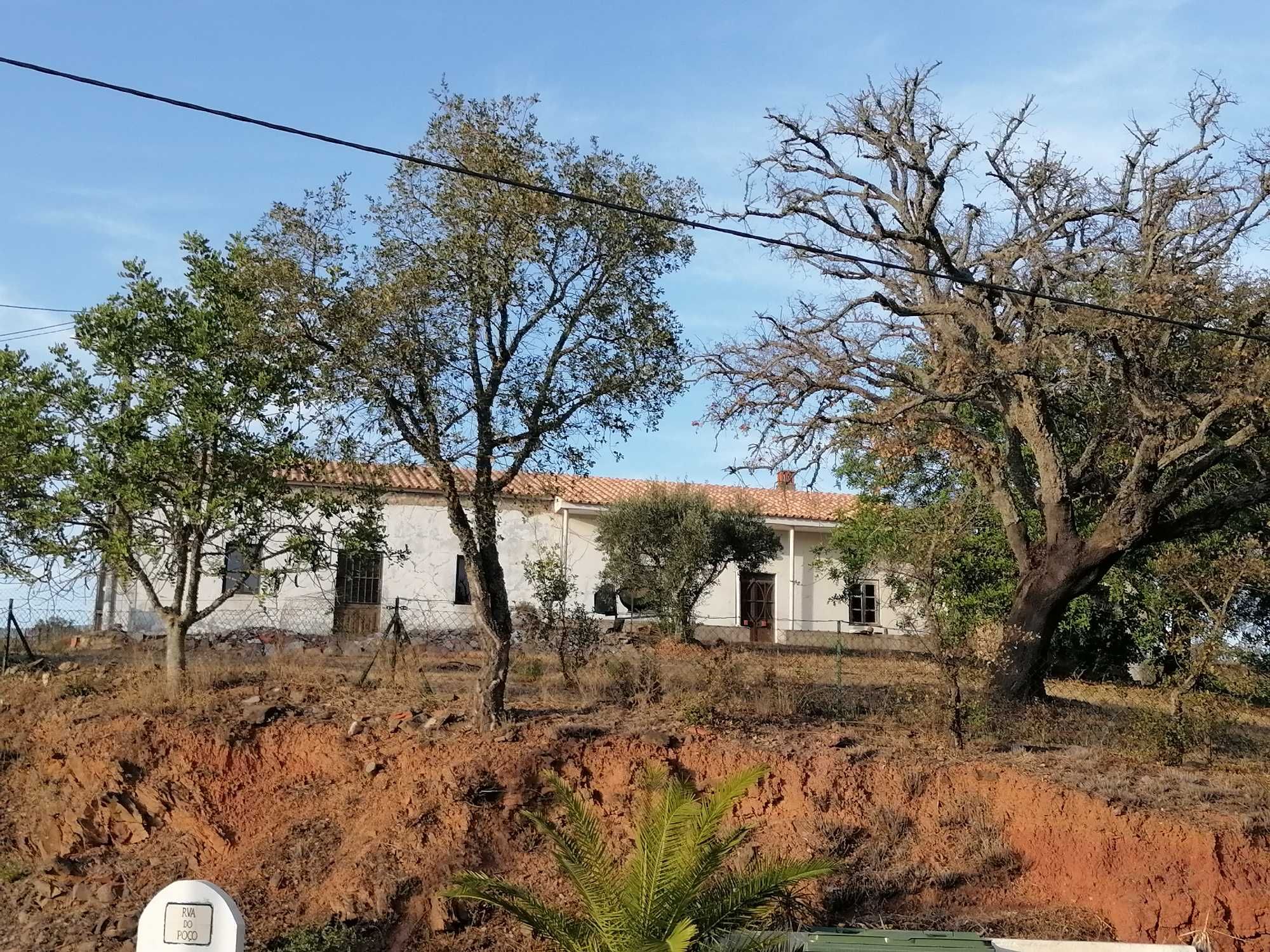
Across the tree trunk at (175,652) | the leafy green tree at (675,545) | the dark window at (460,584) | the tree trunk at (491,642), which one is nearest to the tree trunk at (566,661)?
the tree trunk at (491,642)

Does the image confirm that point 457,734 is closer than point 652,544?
Yes

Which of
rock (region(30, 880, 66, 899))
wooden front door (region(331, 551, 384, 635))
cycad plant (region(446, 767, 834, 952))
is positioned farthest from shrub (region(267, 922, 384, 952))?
wooden front door (region(331, 551, 384, 635))

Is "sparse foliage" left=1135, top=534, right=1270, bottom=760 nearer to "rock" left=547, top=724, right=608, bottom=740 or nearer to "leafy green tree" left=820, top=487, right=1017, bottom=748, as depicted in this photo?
"leafy green tree" left=820, top=487, right=1017, bottom=748

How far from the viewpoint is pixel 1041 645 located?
15977 mm

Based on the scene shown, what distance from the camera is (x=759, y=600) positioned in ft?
106

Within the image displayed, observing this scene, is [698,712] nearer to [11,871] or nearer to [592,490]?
[11,871]

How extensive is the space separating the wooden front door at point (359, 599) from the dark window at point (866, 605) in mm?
13245

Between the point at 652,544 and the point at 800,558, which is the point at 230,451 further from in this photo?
the point at 800,558

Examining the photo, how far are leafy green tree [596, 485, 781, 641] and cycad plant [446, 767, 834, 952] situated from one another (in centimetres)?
1443

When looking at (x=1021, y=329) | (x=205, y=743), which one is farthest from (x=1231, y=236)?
(x=205, y=743)

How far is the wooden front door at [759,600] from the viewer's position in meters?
31.9

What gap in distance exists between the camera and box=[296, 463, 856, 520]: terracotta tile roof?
14461mm

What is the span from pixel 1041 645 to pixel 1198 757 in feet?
7.74

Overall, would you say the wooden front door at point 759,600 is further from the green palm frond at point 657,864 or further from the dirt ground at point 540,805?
the green palm frond at point 657,864
